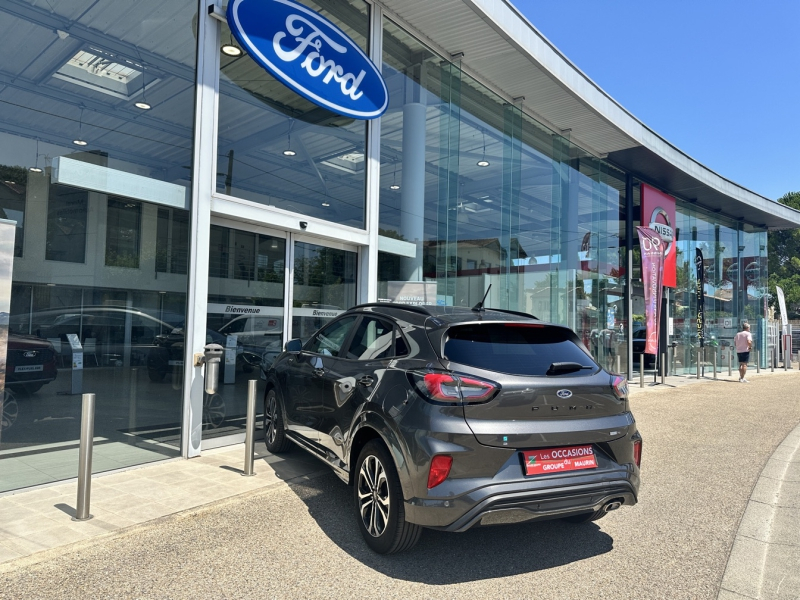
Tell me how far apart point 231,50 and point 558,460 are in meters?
6.04

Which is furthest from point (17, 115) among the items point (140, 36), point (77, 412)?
point (77, 412)

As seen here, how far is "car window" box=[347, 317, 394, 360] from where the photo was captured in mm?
4059

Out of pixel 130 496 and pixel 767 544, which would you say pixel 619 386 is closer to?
pixel 767 544

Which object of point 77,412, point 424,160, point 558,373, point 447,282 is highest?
point 424,160

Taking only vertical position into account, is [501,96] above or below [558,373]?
above

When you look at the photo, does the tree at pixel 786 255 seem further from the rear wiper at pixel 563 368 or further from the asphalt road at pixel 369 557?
the rear wiper at pixel 563 368

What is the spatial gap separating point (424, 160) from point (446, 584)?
798cm

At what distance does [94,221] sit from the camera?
582 centimetres

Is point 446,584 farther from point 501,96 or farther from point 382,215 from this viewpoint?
point 501,96

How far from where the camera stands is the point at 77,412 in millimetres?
5836

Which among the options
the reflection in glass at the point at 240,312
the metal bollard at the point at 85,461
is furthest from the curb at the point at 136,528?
the reflection in glass at the point at 240,312

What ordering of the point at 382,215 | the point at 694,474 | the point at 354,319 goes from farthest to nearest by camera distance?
the point at 382,215 → the point at 694,474 → the point at 354,319

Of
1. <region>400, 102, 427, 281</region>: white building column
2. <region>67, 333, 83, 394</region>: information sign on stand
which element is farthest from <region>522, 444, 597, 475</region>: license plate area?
<region>400, 102, 427, 281</region>: white building column

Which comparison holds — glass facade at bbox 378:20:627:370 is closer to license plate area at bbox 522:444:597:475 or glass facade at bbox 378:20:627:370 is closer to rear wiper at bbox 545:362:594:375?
rear wiper at bbox 545:362:594:375
